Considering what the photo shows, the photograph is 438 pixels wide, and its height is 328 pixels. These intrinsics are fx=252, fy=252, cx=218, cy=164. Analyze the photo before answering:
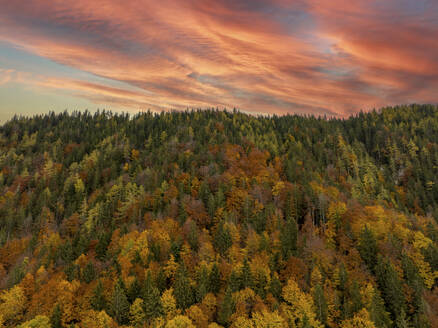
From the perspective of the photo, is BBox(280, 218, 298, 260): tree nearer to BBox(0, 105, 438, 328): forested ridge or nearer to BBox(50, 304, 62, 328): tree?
BBox(0, 105, 438, 328): forested ridge

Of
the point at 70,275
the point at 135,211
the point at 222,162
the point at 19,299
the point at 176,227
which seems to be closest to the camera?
the point at 19,299

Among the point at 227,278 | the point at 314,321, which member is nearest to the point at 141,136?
the point at 227,278

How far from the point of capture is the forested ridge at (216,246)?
188 ft

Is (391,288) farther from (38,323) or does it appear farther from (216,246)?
(38,323)

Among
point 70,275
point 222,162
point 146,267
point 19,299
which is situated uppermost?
point 222,162

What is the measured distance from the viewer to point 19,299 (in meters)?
64.9

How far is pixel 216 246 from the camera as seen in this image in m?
80.7

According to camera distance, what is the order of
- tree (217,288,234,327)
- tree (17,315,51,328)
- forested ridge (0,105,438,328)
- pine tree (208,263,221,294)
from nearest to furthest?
tree (17,315,51,328) < tree (217,288,234,327) < forested ridge (0,105,438,328) < pine tree (208,263,221,294)

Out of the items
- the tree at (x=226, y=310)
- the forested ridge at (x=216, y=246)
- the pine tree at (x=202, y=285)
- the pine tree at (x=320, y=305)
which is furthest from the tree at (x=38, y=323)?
the pine tree at (x=320, y=305)

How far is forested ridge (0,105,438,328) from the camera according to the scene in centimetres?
5734

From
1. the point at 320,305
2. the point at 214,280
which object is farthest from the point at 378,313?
the point at 214,280

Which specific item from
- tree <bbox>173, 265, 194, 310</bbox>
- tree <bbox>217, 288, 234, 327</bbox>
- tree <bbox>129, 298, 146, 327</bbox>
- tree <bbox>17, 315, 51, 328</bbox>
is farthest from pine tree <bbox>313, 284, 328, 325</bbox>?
tree <bbox>17, 315, 51, 328</bbox>

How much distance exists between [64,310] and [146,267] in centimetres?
2089

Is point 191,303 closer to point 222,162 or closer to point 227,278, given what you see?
point 227,278
